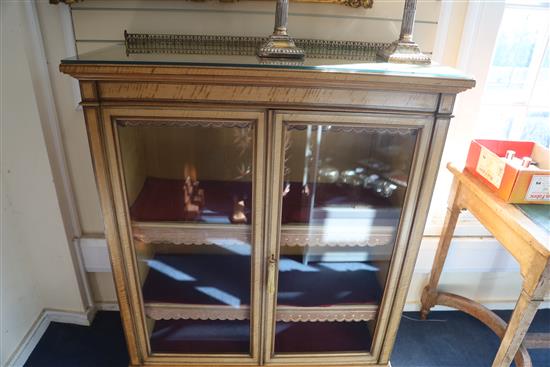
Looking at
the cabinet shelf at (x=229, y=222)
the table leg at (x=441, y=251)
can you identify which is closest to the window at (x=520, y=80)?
the table leg at (x=441, y=251)

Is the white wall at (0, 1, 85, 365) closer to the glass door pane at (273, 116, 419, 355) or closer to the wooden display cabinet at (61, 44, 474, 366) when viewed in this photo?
the wooden display cabinet at (61, 44, 474, 366)

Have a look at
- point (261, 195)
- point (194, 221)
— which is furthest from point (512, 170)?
point (194, 221)

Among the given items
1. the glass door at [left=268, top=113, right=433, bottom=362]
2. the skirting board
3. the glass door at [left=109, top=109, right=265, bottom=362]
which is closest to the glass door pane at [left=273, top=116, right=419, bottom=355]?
the glass door at [left=268, top=113, right=433, bottom=362]

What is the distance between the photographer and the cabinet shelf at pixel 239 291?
1400mm

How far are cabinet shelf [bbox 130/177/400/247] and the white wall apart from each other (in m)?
0.58

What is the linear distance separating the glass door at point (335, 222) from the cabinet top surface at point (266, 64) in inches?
5.2

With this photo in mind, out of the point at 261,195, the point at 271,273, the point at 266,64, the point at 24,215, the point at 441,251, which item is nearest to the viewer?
the point at 266,64

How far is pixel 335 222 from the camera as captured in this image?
131 centimetres

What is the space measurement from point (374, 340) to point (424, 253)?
546 mm

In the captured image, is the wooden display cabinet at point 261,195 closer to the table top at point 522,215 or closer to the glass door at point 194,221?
the glass door at point 194,221

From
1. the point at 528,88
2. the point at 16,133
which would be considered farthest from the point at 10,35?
the point at 528,88

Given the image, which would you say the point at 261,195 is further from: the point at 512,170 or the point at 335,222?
the point at 512,170

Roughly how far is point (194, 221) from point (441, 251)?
3.76 ft

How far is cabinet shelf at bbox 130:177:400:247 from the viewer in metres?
1.25
